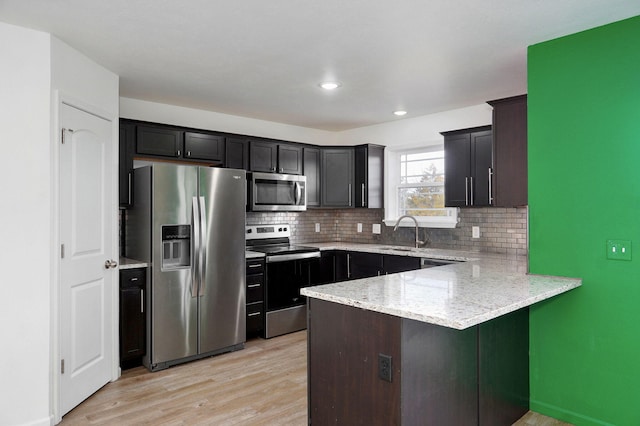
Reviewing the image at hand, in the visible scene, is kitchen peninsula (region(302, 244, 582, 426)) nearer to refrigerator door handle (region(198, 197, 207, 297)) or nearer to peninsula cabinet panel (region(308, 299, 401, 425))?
peninsula cabinet panel (region(308, 299, 401, 425))

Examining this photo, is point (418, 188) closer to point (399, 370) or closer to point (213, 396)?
point (213, 396)

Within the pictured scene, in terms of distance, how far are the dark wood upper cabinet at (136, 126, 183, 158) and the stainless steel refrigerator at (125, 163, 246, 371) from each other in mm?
339

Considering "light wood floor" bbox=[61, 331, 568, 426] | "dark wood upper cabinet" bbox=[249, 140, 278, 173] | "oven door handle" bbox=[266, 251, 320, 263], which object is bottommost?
"light wood floor" bbox=[61, 331, 568, 426]

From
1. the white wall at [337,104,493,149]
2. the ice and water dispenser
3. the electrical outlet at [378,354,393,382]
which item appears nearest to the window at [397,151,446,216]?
the white wall at [337,104,493,149]

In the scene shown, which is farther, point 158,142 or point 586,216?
point 158,142

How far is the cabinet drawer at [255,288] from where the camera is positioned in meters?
4.38

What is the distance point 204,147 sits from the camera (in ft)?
14.7

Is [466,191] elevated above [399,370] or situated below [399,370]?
above

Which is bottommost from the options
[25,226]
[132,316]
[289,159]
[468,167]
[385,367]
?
[132,316]

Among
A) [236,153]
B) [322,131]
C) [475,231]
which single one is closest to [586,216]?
[475,231]

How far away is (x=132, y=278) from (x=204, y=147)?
158 cm

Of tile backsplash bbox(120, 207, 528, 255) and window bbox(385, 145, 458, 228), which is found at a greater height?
window bbox(385, 145, 458, 228)

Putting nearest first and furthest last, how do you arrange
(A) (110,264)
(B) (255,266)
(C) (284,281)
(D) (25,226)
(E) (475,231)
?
(D) (25,226), (A) (110,264), (B) (255,266), (E) (475,231), (C) (284,281)

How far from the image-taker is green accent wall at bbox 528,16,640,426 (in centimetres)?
246
